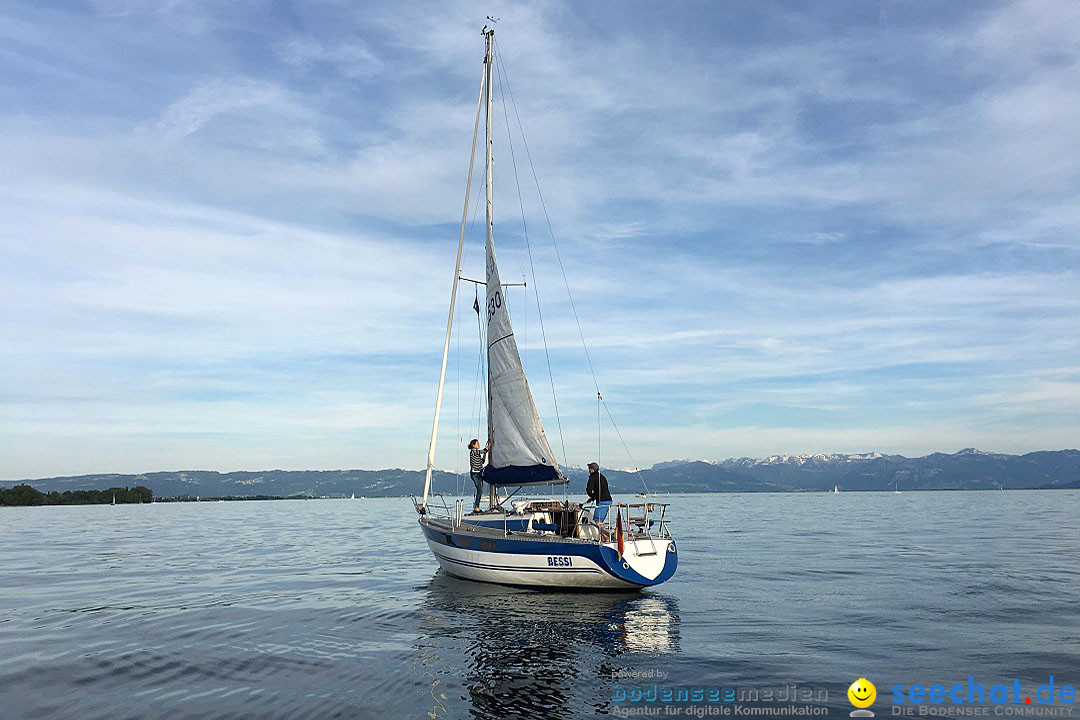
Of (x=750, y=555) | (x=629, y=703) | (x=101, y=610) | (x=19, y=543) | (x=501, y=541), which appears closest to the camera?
(x=629, y=703)

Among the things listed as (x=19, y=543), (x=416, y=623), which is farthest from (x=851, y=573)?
(x=19, y=543)

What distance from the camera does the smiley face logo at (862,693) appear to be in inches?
480

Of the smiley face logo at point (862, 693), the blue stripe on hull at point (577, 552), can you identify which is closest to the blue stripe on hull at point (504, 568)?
the blue stripe on hull at point (577, 552)

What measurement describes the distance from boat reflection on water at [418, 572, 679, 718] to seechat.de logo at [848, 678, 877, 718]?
12.9 ft

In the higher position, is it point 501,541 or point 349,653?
point 501,541

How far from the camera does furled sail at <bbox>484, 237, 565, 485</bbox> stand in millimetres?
26516

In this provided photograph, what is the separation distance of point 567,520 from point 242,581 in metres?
15.4

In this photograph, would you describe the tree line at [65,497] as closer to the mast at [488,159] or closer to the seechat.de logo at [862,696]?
the mast at [488,159]

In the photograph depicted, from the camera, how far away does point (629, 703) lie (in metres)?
12.4

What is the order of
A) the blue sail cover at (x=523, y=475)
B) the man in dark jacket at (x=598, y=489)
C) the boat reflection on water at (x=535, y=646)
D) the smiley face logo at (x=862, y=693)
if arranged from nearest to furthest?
1. the smiley face logo at (x=862, y=693)
2. the boat reflection on water at (x=535, y=646)
3. the man in dark jacket at (x=598, y=489)
4. the blue sail cover at (x=523, y=475)

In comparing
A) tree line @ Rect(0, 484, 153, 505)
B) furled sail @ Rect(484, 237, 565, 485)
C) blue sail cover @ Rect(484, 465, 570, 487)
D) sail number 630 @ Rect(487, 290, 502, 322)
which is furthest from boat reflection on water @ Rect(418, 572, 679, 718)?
tree line @ Rect(0, 484, 153, 505)

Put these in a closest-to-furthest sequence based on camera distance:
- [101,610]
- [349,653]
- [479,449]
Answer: [349,653]
[101,610]
[479,449]

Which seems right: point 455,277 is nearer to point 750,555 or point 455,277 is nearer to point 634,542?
point 634,542

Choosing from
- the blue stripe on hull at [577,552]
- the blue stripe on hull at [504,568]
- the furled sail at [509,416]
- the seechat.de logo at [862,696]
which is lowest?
the seechat.de logo at [862,696]
